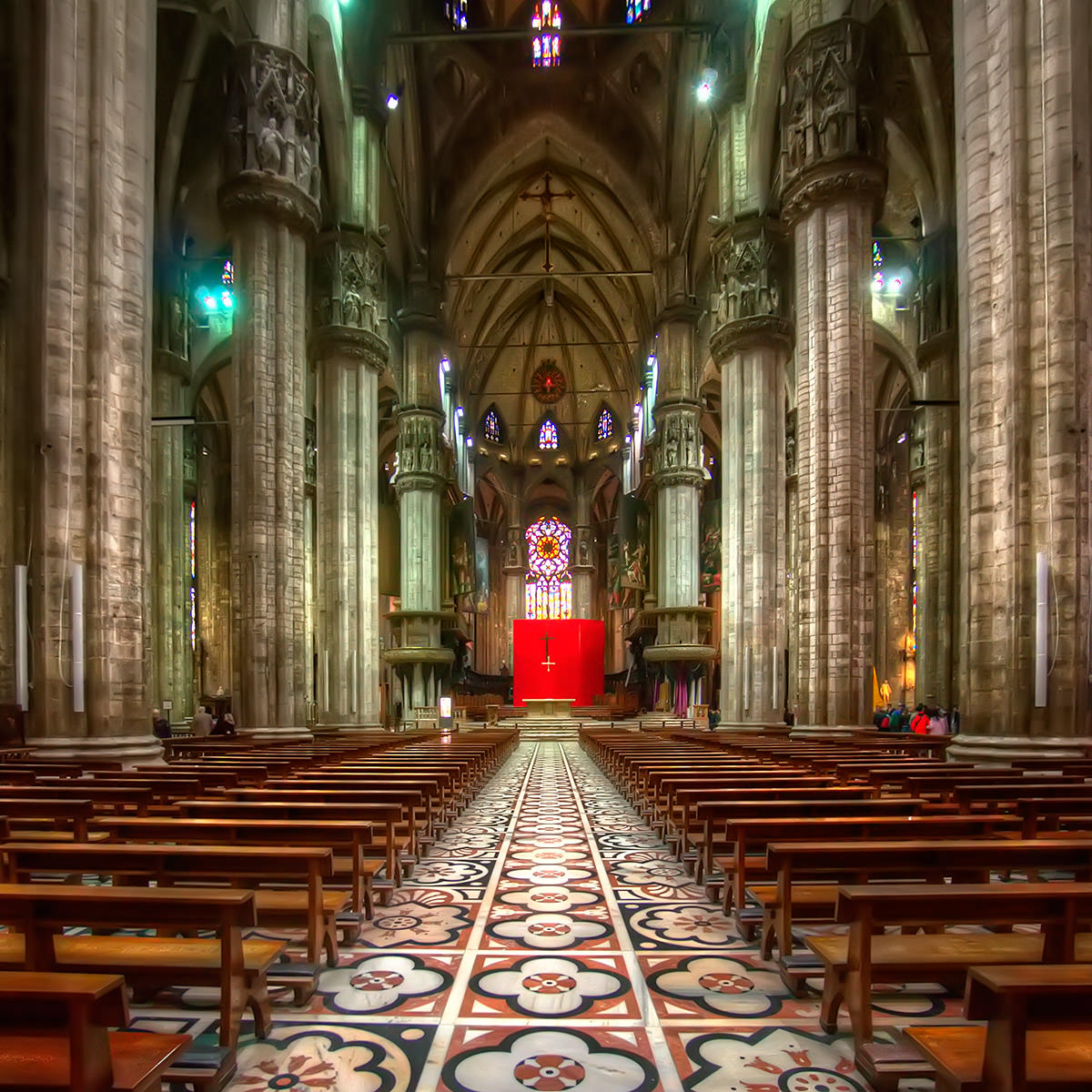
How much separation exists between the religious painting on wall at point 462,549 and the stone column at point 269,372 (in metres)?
24.4

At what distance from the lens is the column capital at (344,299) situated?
21.9 m

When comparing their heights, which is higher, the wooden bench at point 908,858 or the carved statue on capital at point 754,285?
the carved statue on capital at point 754,285

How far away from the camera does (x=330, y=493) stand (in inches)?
863

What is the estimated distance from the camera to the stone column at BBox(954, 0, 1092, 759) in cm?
925

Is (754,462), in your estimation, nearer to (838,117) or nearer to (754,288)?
(754,288)

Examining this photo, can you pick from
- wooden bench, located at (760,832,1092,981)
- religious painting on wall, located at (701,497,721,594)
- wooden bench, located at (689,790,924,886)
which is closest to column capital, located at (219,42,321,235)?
wooden bench, located at (689,790,924,886)

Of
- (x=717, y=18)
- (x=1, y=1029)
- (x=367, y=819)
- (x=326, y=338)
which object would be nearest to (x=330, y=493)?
(x=326, y=338)

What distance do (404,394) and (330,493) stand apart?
14.2 metres

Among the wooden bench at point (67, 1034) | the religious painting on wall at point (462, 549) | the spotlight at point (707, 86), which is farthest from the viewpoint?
the religious painting on wall at point (462, 549)

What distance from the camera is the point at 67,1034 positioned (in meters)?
2.00

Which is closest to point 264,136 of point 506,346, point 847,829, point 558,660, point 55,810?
point 55,810

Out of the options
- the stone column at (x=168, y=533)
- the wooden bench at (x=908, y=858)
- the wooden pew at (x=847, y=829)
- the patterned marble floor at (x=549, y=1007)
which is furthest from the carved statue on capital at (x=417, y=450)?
the wooden bench at (x=908, y=858)

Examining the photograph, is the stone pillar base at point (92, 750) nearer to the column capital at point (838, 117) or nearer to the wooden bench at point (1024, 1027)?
the wooden bench at point (1024, 1027)

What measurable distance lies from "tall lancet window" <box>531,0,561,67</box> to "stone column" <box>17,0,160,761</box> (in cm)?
2918
